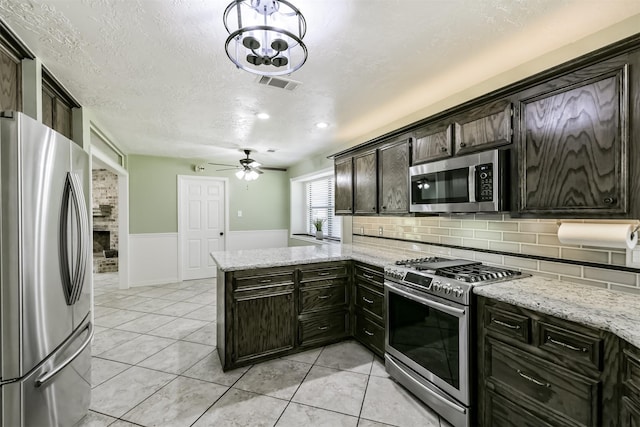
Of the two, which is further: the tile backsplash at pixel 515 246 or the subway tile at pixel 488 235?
the subway tile at pixel 488 235

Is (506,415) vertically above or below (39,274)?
below

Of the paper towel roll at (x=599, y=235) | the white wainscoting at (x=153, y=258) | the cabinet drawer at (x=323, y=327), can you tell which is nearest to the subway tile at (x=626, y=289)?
the paper towel roll at (x=599, y=235)

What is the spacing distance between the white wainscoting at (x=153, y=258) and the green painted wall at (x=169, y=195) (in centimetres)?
15

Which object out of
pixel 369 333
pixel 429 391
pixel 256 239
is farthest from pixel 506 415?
pixel 256 239

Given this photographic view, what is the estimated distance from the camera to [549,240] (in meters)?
2.01

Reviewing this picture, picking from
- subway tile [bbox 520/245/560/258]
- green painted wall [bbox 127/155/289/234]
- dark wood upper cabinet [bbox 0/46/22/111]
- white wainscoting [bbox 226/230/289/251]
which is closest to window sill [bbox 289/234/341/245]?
white wainscoting [bbox 226/230/289/251]

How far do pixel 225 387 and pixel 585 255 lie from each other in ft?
8.84

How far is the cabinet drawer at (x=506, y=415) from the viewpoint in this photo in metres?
1.52

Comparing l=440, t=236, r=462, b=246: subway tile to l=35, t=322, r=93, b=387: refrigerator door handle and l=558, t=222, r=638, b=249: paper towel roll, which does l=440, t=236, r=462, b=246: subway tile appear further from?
l=35, t=322, r=93, b=387: refrigerator door handle

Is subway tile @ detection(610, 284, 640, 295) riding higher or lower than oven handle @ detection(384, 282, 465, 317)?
higher

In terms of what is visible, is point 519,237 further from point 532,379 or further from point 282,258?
point 282,258

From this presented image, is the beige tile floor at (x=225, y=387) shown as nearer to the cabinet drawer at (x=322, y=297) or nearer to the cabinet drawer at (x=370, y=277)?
the cabinet drawer at (x=322, y=297)

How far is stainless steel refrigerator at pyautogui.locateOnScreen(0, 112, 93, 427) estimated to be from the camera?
123cm

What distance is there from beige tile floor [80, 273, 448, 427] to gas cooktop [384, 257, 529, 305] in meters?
0.85
